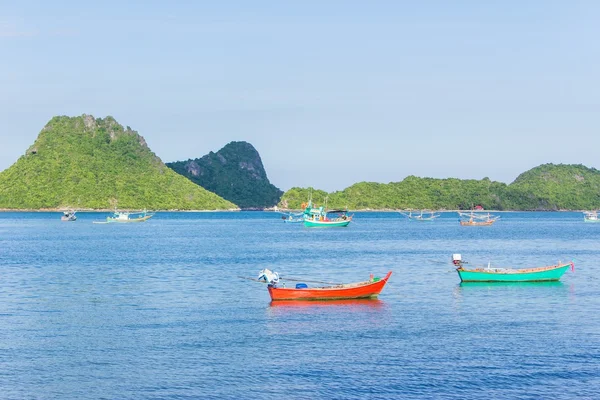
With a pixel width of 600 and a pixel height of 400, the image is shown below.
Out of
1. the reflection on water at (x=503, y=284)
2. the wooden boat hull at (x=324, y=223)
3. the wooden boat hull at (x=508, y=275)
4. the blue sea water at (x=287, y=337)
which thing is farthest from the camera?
the wooden boat hull at (x=324, y=223)

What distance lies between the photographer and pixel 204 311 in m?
49.9

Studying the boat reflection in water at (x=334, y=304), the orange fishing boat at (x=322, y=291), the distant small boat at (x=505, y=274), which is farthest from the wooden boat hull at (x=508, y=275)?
the boat reflection in water at (x=334, y=304)

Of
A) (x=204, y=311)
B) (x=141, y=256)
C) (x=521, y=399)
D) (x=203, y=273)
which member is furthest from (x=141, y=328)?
(x=141, y=256)

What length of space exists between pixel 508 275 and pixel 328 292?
1841 cm

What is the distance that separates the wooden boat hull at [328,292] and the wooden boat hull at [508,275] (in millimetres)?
11897

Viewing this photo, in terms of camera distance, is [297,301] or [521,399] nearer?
[521,399]

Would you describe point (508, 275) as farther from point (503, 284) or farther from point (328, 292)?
point (328, 292)

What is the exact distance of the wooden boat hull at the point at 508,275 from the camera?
63500mm

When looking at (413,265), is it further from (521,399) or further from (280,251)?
(521,399)

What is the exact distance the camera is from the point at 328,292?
53156 mm

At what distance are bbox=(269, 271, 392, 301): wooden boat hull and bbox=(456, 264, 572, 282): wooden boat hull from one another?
39.0 ft

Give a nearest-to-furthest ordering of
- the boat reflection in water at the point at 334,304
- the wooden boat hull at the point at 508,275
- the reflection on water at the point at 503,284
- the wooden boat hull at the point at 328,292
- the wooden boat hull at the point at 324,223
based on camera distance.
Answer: the boat reflection in water at the point at 334,304
the wooden boat hull at the point at 328,292
the reflection on water at the point at 503,284
the wooden boat hull at the point at 508,275
the wooden boat hull at the point at 324,223

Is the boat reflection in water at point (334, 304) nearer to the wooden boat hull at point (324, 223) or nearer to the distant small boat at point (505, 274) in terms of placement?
the distant small boat at point (505, 274)

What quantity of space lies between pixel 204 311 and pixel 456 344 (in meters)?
17.2
